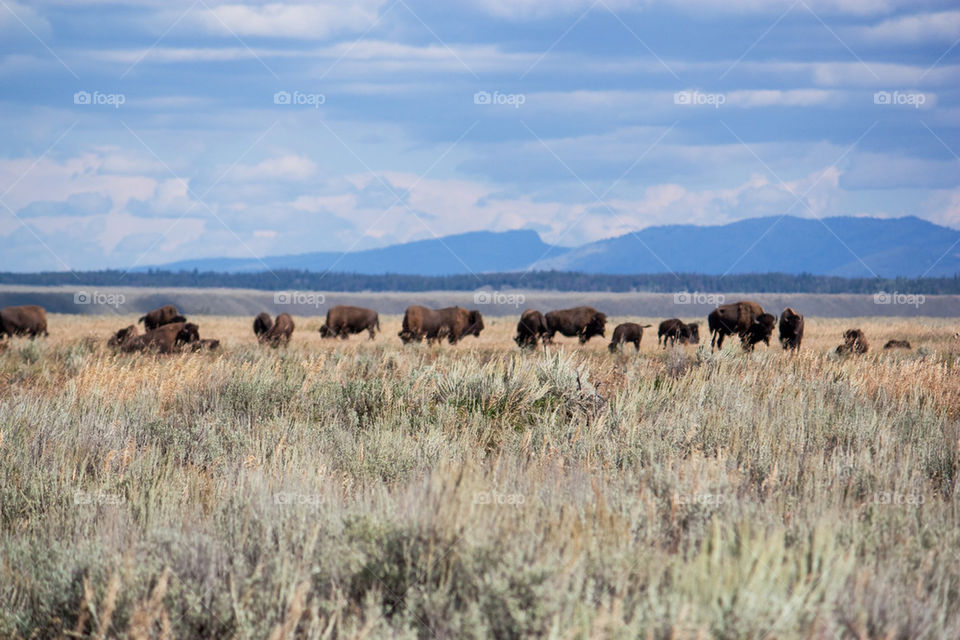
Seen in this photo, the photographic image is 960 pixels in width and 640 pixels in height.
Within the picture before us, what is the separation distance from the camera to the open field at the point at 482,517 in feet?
11.6

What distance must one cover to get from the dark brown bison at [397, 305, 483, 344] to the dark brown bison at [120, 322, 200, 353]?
8880 millimetres

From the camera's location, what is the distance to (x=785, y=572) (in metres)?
3.51

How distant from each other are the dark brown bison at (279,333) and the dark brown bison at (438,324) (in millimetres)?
3970

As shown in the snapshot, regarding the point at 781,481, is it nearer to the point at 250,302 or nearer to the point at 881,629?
the point at 881,629

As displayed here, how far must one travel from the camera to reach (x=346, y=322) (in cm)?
3064

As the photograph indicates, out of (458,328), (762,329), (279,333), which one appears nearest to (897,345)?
(762,329)

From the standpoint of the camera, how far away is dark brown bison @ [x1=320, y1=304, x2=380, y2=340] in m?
30.1

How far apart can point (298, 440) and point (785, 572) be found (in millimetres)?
4715

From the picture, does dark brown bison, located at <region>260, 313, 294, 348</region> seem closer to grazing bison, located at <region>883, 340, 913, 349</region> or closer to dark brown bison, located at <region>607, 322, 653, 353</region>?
dark brown bison, located at <region>607, 322, 653, 353</region>

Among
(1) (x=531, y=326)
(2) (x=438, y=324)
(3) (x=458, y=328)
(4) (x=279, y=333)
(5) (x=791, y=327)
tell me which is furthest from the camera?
(3) (x=458, y=328)

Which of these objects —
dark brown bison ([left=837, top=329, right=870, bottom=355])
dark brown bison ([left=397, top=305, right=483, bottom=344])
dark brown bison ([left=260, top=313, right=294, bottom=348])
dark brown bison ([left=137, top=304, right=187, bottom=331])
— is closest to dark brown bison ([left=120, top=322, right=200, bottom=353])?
dark brown bison ([left=260, top=313, right=294, bottom=348])

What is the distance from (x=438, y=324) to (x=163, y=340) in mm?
12098

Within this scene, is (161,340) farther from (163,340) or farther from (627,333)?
(627,333)

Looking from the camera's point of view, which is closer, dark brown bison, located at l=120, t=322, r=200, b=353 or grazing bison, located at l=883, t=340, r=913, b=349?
dark brown bison, located at l=120, t=322, r=200, b=353
